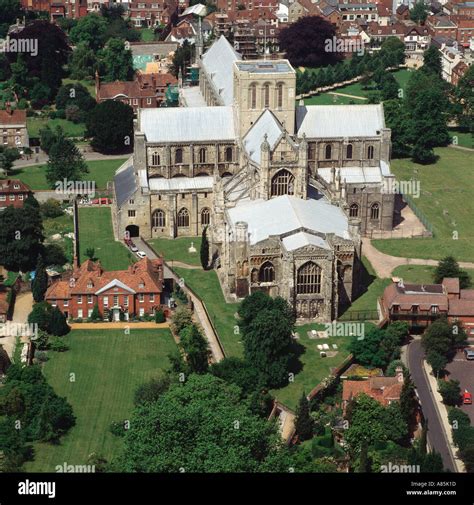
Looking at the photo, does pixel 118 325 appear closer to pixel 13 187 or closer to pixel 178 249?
pixel 178 249

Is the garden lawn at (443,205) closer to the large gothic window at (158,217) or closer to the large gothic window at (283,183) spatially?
the large gothic window at (283,183)

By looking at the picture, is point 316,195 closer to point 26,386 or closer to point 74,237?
point 74,237

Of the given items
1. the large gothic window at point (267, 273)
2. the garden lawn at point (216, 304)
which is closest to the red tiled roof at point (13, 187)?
the garden lawn at point (216, 304)

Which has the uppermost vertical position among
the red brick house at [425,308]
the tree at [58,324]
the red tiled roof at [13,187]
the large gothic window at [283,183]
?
the large gothic window at [283,183]

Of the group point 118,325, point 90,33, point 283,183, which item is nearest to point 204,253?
point 283,183
